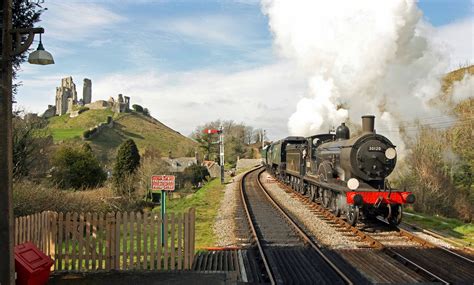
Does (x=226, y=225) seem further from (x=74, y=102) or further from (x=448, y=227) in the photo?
(x=74, y=102)

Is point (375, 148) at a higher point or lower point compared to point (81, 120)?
lower

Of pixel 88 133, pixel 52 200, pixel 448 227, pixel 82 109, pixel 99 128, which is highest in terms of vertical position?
pixel 82 109

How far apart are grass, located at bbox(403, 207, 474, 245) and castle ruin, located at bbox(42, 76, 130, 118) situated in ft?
376

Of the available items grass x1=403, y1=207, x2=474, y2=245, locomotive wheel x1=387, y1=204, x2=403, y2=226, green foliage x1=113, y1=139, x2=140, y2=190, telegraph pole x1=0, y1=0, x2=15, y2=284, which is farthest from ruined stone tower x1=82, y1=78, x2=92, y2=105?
telegraph pole x1=0, y1=0, x2=15, y2=284

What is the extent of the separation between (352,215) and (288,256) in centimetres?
397

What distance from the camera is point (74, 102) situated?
13462 centimetres

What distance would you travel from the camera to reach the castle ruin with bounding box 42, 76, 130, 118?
124 metres

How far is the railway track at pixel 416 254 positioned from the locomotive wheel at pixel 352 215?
0.16 meters

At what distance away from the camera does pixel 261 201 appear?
19391 mm

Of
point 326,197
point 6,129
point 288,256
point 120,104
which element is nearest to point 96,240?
point 6,129

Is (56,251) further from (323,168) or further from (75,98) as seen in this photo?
(75,98)

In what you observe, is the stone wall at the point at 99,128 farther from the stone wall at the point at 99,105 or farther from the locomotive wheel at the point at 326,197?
the locomotive wheel at the point at 326,197

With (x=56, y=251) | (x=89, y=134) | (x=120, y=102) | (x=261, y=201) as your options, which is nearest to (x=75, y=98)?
(x=120, y=102)

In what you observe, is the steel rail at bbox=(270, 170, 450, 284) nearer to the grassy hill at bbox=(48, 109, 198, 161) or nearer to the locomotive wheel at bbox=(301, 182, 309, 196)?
the locomotive wheel at bbox=(301, 182, 309, 196)
